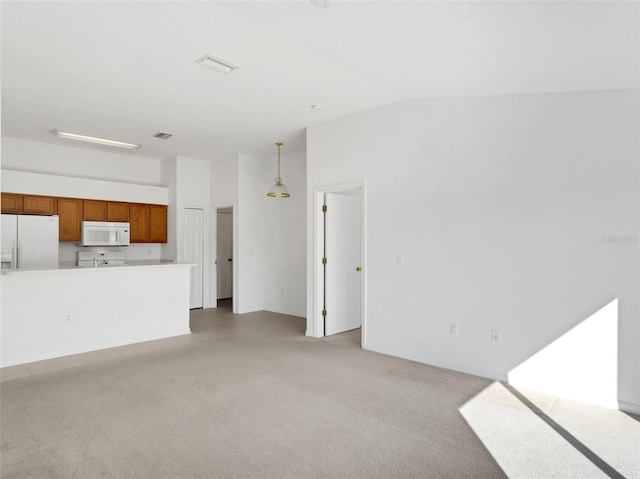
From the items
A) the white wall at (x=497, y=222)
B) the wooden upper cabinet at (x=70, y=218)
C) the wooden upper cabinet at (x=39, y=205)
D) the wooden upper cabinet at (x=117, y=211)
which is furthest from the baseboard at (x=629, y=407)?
the wooden upper cabinet at (x=39, y=205)

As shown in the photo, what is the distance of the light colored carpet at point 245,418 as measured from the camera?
2.38m

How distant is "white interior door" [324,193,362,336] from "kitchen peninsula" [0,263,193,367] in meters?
2.12

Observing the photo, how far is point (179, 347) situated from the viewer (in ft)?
16.4

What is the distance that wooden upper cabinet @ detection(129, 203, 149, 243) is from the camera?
7.25m

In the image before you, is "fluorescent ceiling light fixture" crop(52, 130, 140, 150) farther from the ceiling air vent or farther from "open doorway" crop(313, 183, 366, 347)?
"open doorway" crop(313, 183, 366, 347)

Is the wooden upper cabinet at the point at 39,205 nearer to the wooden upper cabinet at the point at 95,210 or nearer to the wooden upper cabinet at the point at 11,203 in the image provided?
the wooden upper cabinet at the point at 11,203

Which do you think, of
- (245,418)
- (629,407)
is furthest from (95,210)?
(629,407)

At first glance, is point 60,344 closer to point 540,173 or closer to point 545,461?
point 545,461

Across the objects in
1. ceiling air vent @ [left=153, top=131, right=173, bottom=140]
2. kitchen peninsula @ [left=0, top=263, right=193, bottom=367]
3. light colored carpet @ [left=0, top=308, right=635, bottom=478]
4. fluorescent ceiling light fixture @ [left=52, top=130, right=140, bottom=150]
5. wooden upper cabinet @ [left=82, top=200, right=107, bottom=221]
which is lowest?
light colored carpet @ [left=0, top=308, right=635, bottom=478]

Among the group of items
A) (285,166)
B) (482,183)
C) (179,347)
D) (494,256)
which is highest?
(285,166)

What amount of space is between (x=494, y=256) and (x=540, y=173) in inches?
34.1

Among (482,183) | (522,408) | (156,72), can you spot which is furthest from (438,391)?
(156,72)

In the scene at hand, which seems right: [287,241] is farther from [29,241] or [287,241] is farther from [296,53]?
[296,53]

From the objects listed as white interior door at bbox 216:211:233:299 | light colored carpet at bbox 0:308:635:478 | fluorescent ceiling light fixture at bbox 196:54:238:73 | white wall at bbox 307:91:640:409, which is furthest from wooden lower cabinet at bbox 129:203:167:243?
fluorescent ceiling light fixture at bbox 196:54:238:73
